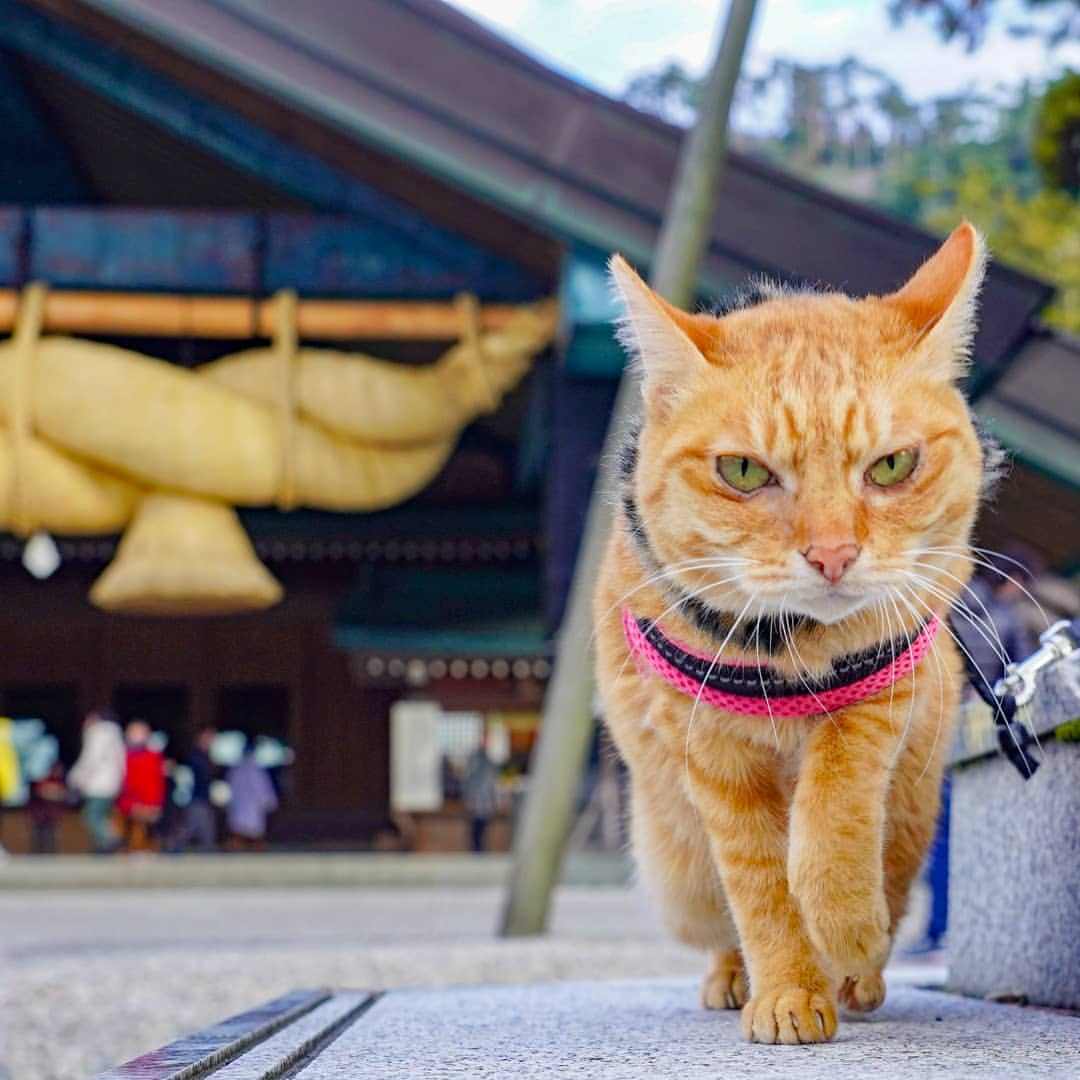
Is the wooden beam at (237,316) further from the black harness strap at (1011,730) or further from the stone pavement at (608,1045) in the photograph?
the black harness strap at (1011,730)

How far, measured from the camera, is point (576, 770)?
26.6 feet

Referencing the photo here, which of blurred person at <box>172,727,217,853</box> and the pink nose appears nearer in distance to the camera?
the pink nose

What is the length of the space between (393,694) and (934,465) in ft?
59.0

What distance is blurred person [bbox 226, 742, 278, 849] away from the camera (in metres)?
19.4

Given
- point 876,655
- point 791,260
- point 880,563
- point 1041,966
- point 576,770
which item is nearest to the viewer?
point 880,563

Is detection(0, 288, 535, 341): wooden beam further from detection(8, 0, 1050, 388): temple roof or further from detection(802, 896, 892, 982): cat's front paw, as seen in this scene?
detection(802, 896, 892, 982): cat's front paw

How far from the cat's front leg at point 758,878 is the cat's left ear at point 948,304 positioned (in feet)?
2.43

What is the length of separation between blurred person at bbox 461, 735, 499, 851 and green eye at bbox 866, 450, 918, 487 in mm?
16843

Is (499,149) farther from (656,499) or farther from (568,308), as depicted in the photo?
(656,499)

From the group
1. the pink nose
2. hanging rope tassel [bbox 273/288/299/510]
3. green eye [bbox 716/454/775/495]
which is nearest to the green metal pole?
green eye [bbox 716/454/775/495]

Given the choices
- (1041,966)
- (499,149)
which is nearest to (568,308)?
(499,149)

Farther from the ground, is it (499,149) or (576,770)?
(499,149)

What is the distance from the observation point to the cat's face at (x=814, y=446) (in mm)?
2457

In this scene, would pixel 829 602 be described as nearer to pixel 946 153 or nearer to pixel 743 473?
pixel 743 473
